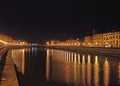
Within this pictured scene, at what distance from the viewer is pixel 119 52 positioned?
44500 millimetres

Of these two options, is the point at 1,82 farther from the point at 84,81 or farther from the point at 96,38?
the point at 96,38

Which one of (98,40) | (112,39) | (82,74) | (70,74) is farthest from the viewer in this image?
(98,40)

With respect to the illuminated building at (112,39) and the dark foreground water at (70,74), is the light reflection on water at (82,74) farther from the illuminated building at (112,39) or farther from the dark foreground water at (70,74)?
the illuminated building at (112,39)

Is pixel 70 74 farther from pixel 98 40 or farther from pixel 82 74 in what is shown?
pixel 98 40

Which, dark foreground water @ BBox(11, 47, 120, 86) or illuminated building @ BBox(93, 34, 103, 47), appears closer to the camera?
dark foreground water @ BBox(11, 47, 120, 86)

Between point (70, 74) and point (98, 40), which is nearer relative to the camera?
point (70, 74)

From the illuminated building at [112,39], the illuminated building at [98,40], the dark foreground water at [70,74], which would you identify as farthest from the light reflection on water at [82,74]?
the illuminated building at [98,40]

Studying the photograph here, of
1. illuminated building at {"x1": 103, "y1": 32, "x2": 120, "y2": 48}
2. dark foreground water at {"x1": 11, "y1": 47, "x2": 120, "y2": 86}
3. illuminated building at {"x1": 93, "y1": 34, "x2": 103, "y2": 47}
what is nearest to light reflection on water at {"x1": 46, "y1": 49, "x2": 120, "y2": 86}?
dark foreground water at {"x1": 11, "y1": 47, "x2": 120, "y2": 86}

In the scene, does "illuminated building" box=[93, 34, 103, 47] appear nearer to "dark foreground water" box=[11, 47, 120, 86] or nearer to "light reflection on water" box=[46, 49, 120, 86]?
"dark foreground water" box=[11, 47, 120, 86]

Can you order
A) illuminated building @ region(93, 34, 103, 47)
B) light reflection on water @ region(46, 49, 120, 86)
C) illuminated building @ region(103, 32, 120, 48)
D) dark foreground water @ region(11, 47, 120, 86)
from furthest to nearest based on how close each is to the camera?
1. illuminated building @ region(93, 34, 103, 47)
2. illuminated building @ region(103, 32, 120, 48)
3. dark foreground water @ region(11, 47, 120, 86)
4. light reflection on water @ region(46, 49, 120, 86)

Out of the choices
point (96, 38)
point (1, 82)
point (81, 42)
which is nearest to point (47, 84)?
point (1, 82)

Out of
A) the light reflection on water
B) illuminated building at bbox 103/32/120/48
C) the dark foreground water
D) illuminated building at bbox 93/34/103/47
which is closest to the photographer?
the light reflection on water

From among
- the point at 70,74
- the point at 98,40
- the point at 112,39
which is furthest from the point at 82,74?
the point at 98,40

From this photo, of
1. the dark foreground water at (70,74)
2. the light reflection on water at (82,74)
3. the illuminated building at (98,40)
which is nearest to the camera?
the light reflection on water at (82,74)
